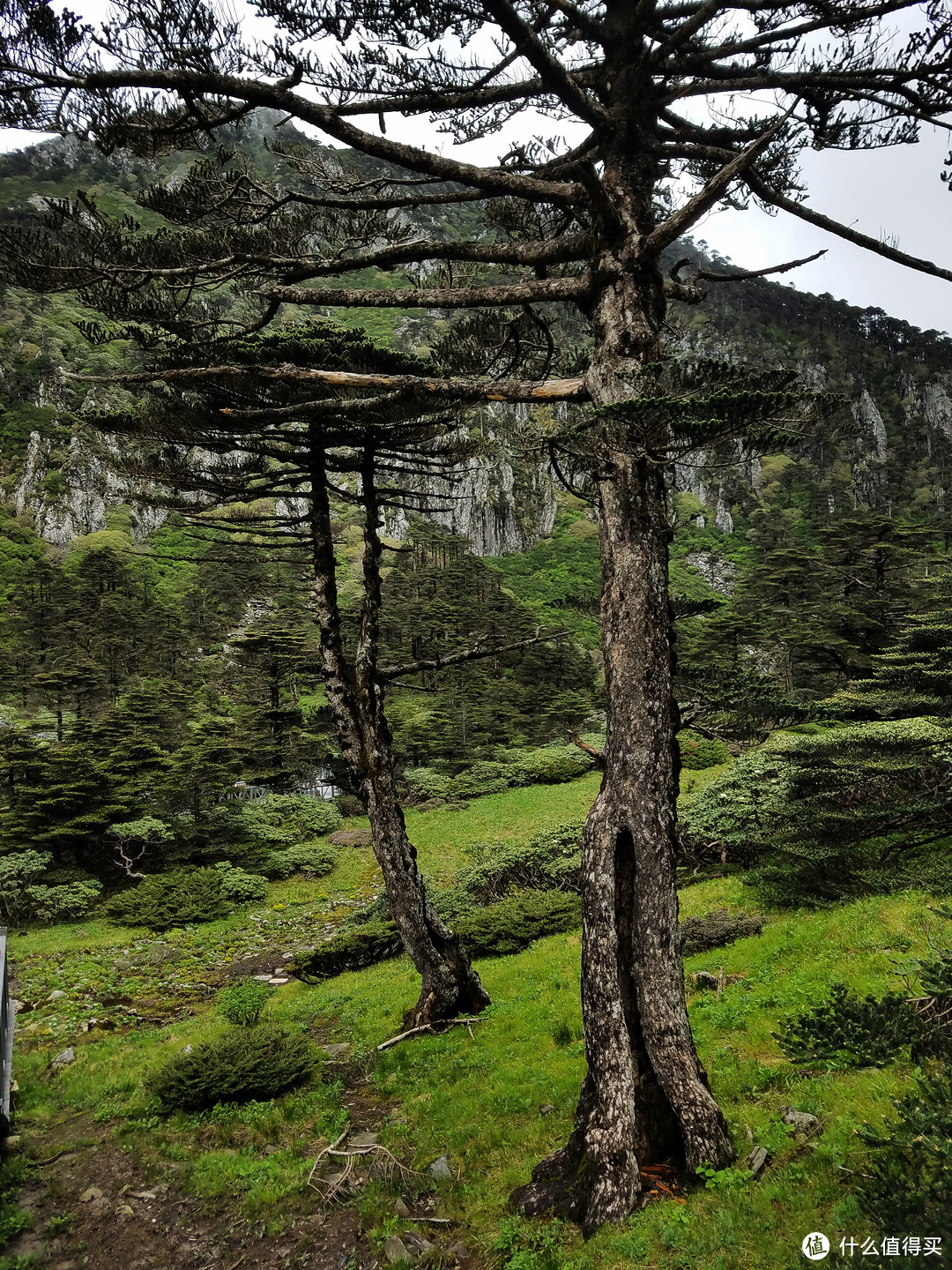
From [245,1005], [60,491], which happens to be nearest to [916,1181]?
[245,1005]

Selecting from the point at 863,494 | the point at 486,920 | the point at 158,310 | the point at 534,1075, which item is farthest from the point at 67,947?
the point at 863,494

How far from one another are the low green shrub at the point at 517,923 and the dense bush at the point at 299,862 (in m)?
8.87

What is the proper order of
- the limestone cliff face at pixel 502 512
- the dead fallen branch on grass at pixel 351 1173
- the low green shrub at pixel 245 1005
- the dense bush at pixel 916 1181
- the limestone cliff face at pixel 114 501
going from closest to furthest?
the dense bush at pixel 916 1181, the dead fallen branch on grass at pixel 351 1173, the low green shrub at pixel 245 1005, the limestone cliff face at pixel 114 501, the limestone cliff face at pixel 502 512

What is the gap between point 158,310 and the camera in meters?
6.05

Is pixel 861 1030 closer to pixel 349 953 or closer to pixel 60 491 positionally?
pixel 349 953

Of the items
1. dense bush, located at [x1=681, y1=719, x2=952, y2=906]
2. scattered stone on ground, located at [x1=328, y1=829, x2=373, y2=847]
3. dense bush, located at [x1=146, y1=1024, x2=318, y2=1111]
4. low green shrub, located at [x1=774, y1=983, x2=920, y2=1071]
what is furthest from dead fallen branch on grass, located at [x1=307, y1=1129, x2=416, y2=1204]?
scattered stone on ground, located at [x1=328, y1=829, x2=373, y2=847]

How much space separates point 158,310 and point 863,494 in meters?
100

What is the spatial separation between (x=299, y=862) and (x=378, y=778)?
1458 centimetres

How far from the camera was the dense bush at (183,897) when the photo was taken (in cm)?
1673

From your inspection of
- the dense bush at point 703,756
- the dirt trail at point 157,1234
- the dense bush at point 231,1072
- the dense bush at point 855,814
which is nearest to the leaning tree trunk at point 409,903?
the dense bush at point 231,1072

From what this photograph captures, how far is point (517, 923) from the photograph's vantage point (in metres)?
13.0

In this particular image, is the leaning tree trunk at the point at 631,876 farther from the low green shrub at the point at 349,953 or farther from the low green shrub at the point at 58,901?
the low green shrub at the point at 58,901

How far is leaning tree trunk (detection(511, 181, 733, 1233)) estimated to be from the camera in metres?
4.11

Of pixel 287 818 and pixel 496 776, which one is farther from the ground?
pixel 496 776
